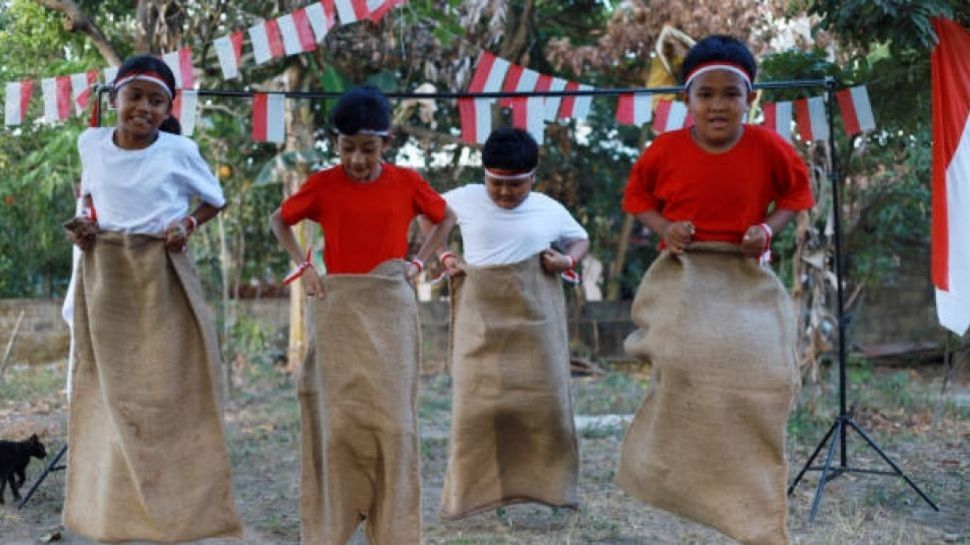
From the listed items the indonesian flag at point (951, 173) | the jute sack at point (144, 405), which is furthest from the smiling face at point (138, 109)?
the indonesian flag at point (951, 173)

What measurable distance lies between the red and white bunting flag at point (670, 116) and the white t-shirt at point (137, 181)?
2896 millimetres

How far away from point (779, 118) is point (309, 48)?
8.70 feet

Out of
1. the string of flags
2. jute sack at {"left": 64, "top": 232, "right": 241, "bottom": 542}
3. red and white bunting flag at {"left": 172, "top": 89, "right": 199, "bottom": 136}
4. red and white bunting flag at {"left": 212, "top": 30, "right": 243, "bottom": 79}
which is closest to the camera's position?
jute sack at {"left": 64, "top": 232, "right": 241, "bottom": 542}

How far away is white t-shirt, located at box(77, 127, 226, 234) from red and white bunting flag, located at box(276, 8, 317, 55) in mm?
2018

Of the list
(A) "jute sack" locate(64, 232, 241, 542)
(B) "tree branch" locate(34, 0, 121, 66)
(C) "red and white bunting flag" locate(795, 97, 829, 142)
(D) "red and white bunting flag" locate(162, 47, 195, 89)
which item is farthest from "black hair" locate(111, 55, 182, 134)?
(B) "tree branch" locate(34, 0, 121, 66)

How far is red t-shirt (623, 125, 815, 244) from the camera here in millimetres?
3709

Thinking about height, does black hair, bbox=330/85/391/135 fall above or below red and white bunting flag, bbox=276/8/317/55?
below

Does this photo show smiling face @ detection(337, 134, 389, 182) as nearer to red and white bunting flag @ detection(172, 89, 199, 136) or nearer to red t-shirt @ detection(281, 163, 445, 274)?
red t-shirt @ detection(281, 163, 445, 274)

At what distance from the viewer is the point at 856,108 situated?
5.65m

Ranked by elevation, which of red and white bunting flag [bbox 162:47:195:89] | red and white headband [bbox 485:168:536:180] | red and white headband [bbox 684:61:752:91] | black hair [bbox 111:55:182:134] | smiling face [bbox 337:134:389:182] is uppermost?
red and white bunting flag [bbox 162:47:195:89]

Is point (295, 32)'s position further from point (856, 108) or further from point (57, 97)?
point (856, 108)

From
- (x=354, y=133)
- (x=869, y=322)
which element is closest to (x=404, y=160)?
(x=869, y=322)

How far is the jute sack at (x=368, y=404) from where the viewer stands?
379 cm

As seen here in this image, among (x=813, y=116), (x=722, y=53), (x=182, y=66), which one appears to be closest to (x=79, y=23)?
(x=182, y=66)
